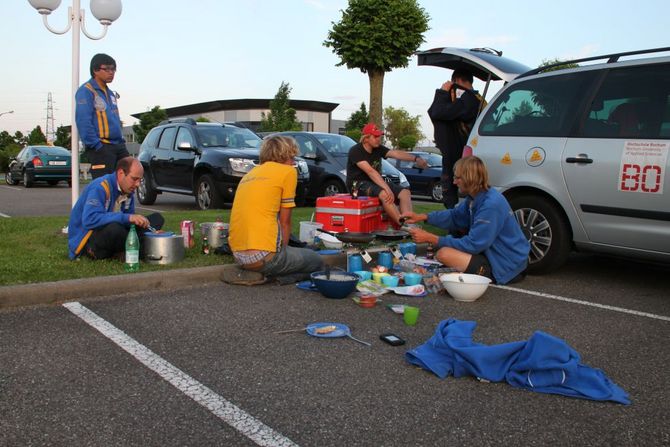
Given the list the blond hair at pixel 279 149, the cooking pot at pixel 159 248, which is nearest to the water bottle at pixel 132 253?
the cooking pot at pixel 159 248

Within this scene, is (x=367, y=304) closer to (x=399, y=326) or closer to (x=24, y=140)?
(x=399, y=326)

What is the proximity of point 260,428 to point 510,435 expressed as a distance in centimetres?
108

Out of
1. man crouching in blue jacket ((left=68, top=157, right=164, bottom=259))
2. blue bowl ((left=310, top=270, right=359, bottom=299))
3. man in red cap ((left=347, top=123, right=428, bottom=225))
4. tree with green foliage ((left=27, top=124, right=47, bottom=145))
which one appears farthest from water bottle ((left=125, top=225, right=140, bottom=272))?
tree with green foliage ((left=27, top=124, right=47, bottom=145))

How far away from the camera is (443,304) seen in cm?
480

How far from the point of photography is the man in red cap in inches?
295

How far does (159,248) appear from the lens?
17.9 feet

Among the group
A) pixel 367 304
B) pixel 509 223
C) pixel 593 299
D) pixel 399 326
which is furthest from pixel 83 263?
pixel 593 299

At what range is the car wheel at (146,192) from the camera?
40.4 feet

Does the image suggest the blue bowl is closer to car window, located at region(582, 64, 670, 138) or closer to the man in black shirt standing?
car window, located at region(582, 64, 670, 138)

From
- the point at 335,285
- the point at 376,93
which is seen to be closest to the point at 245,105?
the point at 376,93

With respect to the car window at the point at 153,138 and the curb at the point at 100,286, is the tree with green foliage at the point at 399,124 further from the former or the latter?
the curb at the point at 100,286

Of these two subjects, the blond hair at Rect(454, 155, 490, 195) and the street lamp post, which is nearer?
the blond hair at Rect(454, 155, 490, 195)

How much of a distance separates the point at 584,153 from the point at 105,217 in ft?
14.1

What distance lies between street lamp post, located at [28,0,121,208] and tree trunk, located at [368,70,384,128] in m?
8.95
